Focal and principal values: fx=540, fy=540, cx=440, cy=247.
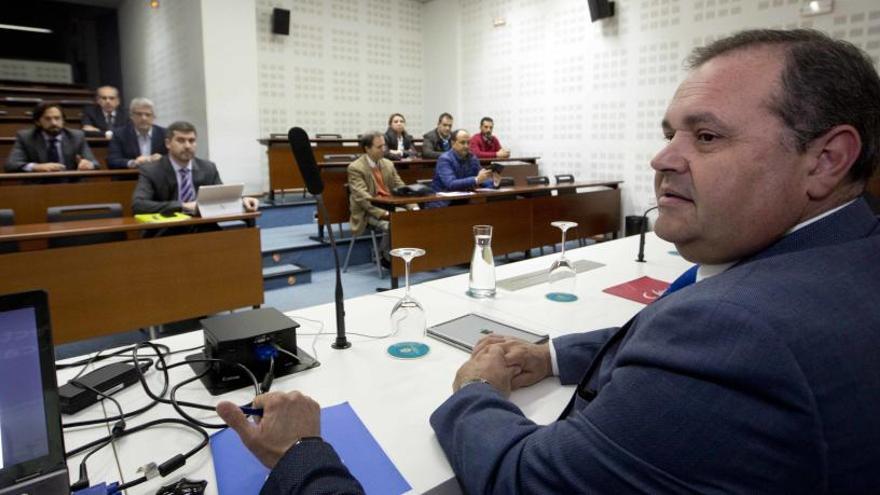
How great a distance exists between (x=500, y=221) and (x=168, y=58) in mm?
6477

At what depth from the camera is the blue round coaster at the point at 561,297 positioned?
1.77 meters

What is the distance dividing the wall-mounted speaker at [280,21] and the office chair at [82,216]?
520 centimetres

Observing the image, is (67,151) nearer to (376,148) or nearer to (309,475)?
(376,148)

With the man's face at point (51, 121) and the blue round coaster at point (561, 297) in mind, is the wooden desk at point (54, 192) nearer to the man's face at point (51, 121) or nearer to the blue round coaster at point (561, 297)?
the man's face at point (51, 121)

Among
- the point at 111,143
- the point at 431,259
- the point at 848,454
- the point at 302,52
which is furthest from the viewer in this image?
the point at 302,52

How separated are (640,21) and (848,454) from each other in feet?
22.4

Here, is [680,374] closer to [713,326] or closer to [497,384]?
[713,326]

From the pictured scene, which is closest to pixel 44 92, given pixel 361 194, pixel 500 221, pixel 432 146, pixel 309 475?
pixel 432 146

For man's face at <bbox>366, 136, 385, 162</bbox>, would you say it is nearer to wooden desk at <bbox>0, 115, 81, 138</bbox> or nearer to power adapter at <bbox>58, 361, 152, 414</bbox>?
power adapter at <bbox>58, 361, 152, 414</bbox>

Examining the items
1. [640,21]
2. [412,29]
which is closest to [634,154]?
[640,21]

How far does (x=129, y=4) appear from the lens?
1015 centimetres

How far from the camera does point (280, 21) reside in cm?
775

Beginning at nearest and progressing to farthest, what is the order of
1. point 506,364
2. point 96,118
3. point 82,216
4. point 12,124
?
point 506,364 < point 82,216 < point 96,118 < point 12,124

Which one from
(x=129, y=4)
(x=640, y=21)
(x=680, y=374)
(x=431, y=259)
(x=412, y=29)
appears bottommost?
(x=431, y=259)
